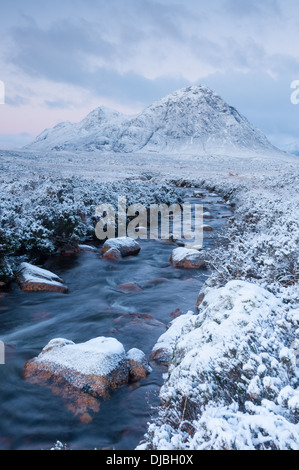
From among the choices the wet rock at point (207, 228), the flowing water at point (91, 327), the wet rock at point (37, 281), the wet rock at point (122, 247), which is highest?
the wet rock at point (207, 228)

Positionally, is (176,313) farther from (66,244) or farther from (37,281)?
(66,244)

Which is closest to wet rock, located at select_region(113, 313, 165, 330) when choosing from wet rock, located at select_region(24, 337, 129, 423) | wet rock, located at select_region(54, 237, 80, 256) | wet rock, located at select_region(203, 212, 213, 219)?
wet rock, located at select_region(24, 337, 129, 423)

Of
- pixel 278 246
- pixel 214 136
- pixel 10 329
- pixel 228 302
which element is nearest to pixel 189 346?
pixel 228 302

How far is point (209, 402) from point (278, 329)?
120cm

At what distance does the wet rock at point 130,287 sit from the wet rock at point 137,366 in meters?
4.18

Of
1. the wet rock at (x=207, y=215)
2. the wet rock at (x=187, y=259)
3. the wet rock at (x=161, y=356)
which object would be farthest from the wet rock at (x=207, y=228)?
the wet rock at (x=161, y=356)

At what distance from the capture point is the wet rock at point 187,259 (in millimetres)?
11116

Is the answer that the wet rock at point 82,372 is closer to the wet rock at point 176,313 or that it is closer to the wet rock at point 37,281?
the wet rock at point 176,313

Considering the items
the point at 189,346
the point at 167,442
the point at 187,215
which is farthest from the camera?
the point at 187,215

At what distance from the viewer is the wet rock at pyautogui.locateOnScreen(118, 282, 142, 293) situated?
385 inches

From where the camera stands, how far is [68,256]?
40.7ft

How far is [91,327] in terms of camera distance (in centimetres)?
744

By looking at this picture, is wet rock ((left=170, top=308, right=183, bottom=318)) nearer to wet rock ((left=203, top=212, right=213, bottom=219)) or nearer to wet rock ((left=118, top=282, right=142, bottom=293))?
wet rock ((left=118, top=282, right=142, bottom=293))

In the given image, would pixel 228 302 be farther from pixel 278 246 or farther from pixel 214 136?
pixel 214 136
